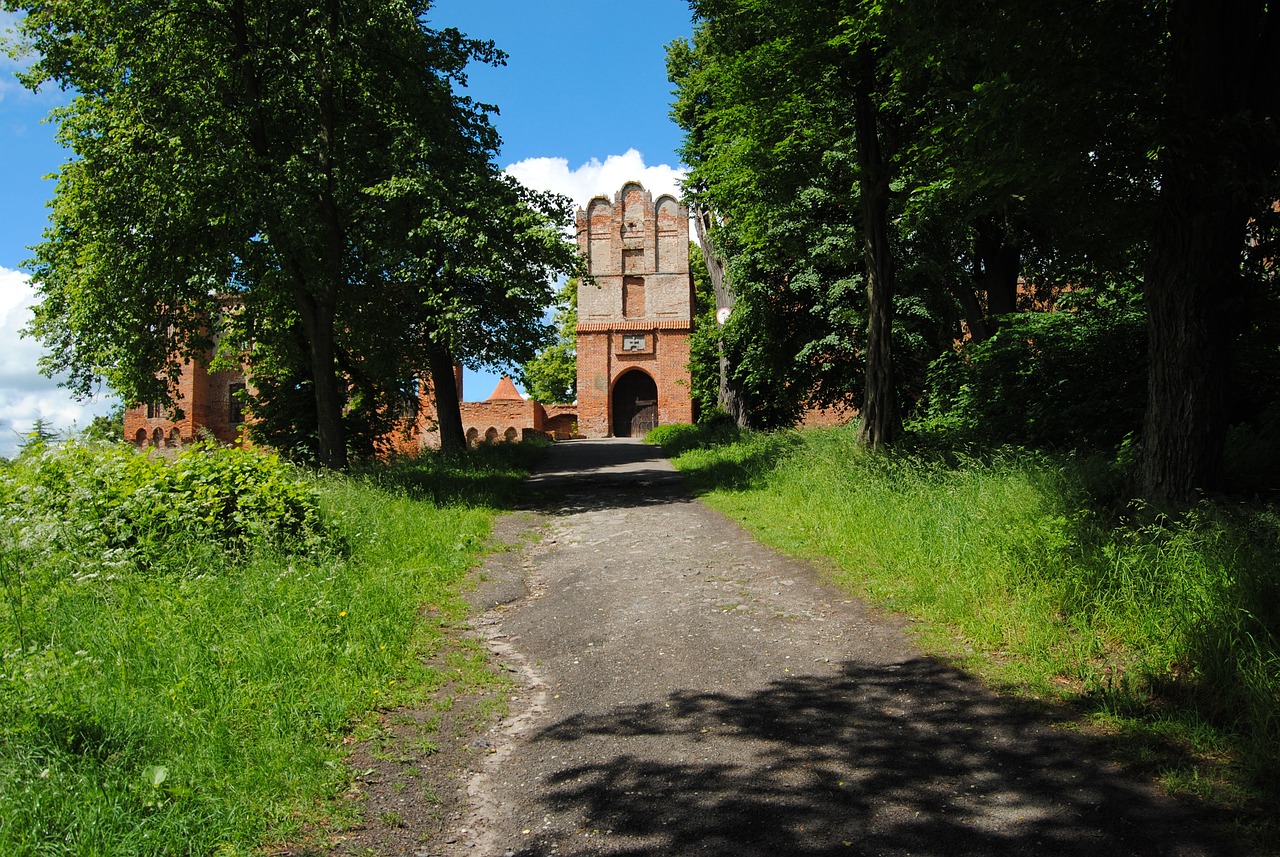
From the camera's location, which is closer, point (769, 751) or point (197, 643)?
point (769, 751)

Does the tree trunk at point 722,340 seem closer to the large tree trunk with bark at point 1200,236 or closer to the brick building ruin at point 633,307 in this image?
the brick building ruin at point 633,307

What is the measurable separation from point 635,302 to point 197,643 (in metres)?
40.2

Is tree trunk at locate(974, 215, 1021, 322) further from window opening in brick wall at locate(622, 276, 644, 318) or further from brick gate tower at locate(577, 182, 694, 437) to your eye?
window opening in brick wall at locate(622, 276, 644, 318)

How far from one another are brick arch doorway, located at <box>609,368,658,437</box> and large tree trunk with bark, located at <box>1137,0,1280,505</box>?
3822cm

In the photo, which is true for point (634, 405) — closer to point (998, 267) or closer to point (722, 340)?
point (722, 340)

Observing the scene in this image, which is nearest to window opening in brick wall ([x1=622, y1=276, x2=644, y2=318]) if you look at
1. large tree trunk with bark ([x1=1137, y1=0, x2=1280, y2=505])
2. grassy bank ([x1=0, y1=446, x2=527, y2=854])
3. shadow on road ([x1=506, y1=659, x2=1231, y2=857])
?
grassy bank ([x1=0, y1=446, x2=527, y2=854])

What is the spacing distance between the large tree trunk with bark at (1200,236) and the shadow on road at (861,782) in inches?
134

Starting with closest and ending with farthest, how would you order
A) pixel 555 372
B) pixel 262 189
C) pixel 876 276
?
A: pixel 876 276, pixel 262 189, pixel 555 372

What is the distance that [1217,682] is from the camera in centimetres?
449

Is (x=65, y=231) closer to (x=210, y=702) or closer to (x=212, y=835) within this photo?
(x=210, y=702)

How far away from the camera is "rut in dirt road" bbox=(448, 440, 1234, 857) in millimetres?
3506

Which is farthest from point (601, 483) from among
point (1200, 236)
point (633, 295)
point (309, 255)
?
point (633, 295)

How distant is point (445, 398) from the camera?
21.3m

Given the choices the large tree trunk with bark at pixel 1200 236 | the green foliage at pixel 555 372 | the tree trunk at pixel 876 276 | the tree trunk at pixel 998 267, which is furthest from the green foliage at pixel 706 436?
the green foliage at pixel 555 372
